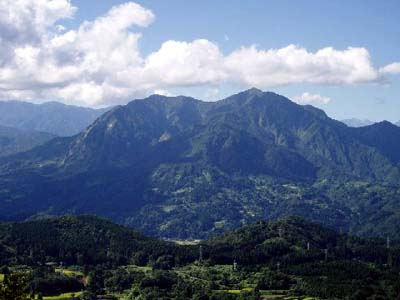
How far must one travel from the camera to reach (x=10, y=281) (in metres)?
72.9
